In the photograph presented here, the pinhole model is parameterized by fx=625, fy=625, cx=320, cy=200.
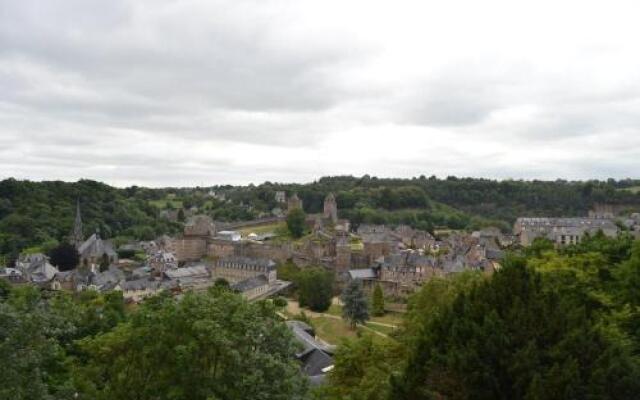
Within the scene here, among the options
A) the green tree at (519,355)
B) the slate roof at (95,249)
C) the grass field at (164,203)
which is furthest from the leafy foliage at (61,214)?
the green tree at (519,355)

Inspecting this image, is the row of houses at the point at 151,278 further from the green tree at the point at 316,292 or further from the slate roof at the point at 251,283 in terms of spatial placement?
the green tree at the point at 316,292

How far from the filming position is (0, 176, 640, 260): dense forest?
304 ft

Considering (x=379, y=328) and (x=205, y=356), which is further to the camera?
(x=379, y=328)

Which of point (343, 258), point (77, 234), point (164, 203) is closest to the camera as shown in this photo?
point (343, 258)

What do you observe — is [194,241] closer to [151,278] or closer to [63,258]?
[63,258]

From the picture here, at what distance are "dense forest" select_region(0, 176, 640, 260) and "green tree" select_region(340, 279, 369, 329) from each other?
5406 centimetres

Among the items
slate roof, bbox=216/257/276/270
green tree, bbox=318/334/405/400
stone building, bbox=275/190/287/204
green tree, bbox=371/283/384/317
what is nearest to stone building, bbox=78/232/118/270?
slate roof, bbox=216/257/276/270

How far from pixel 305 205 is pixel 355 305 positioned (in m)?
83.6

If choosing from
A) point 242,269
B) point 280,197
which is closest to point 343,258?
point 242,269

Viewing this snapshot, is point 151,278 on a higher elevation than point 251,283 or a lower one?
lower

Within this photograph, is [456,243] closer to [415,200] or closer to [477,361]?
[415,200]

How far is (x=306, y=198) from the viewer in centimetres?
12694

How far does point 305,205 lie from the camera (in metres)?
126

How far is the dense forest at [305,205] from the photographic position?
3647 inches
